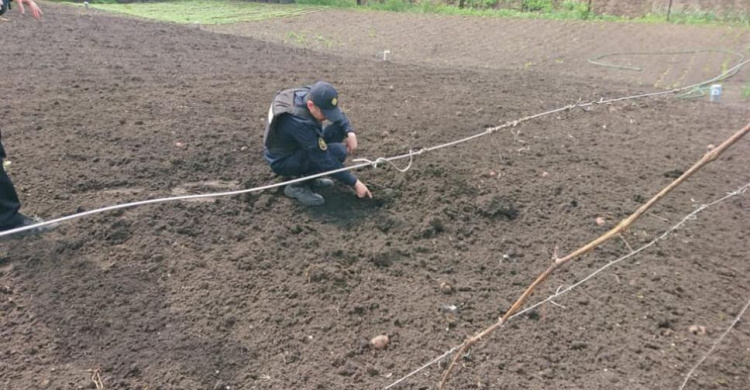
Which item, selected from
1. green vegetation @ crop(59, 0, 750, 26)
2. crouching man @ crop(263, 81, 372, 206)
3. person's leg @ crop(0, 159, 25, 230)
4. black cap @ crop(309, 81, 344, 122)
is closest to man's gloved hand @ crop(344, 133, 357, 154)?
crouching man @ crop(263, 81, 372, 206)

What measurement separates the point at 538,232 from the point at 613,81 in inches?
245

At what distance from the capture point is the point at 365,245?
4.09 m

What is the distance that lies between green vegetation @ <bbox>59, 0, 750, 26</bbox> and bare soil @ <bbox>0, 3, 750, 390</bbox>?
821 centimetres

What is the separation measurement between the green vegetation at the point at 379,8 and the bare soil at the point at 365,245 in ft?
26.9

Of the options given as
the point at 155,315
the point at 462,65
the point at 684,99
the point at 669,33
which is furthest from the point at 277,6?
the point at 155,315

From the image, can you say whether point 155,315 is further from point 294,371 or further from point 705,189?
point 705,189

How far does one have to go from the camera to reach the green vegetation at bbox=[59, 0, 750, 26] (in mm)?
15219

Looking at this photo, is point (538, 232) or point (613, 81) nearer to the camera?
point (538, 232)

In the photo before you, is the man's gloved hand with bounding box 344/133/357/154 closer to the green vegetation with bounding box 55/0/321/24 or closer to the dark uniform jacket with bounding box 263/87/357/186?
the dark uniform jacket with bounding box 263/87/357/186

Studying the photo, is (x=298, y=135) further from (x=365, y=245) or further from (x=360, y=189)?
(x=365, y=245)

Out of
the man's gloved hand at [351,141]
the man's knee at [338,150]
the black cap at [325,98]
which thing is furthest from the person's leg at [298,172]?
the black cap at [325,98]

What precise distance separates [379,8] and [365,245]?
16.7 metres

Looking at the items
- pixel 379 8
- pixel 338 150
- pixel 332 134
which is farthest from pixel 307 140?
pixel 379 8

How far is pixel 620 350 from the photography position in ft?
10.4
